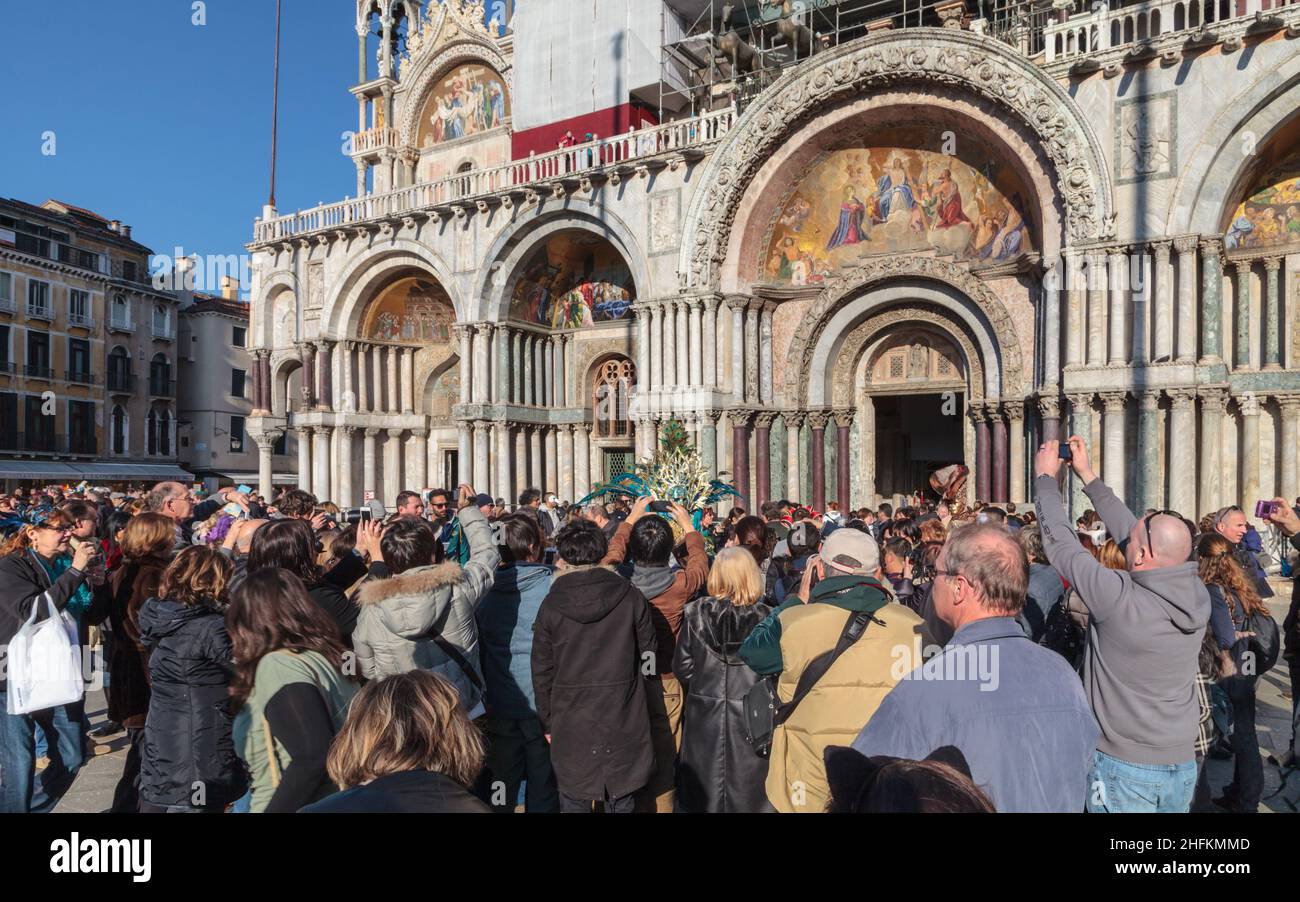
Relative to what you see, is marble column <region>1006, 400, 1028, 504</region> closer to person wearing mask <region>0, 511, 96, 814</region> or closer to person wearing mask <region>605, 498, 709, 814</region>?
person wearing mask <region>605, 498, 709, 814</region>

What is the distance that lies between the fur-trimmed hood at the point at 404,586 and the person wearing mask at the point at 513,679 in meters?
0.78

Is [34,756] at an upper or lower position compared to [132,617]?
lower

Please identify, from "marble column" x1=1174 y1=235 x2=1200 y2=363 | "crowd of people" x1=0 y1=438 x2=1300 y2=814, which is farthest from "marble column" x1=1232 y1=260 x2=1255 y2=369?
"crowd of people" x1=0 y1=438 x2=1300 y2=814

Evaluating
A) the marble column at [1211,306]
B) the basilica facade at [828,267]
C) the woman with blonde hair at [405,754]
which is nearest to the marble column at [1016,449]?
the basilica facade at [828,267]

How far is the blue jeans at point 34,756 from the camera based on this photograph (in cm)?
485

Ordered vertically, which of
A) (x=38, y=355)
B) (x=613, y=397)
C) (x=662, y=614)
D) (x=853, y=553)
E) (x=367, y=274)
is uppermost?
(x=367, y=274)

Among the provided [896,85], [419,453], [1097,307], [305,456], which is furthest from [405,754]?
[305,456]

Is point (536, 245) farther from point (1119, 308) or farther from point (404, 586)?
point (404, 586)

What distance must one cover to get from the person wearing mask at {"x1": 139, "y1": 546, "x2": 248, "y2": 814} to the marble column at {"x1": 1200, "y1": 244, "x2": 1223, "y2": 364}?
1477 cm

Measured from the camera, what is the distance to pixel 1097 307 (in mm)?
13758

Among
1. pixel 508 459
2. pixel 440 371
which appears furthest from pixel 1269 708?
pixel 440 371

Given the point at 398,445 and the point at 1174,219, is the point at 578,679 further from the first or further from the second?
the point at 398,445

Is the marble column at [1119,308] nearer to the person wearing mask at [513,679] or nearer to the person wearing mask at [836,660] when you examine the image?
the person wearing mask at [836,660]

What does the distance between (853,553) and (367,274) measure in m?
22.9
